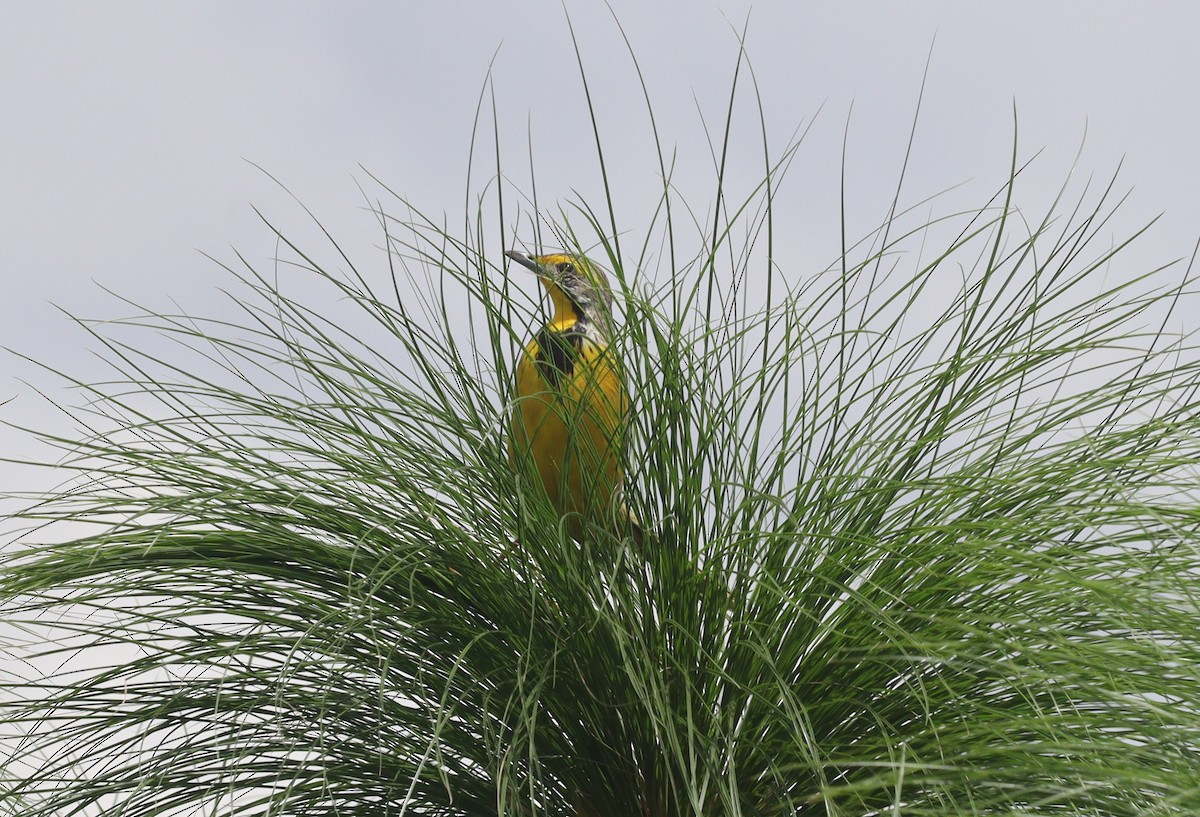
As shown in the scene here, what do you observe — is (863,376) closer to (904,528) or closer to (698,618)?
(904,528)

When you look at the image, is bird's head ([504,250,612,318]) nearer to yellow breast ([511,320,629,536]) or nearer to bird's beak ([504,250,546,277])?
bird's beak ([504,250,546,277])

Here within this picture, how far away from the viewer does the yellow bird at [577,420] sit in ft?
6.08

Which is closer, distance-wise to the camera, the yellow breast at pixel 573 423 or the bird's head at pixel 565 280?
the yellow breast at pixel 573 423

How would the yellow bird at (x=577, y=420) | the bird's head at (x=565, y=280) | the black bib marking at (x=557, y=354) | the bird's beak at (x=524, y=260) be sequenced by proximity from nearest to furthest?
the yellow bird at (x=577, y=420)
the black bib marking at (x=557, y=354)
the bird's head at (x=565, y=280)
the bird's beak at (x=524, y=260)

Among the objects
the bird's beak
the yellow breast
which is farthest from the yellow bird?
the bird's beak

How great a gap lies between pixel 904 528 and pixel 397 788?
2.80ft

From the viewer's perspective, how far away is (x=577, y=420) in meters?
1.87

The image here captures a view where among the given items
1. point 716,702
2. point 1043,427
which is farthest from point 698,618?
point 1043,427

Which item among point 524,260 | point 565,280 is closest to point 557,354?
point 565,280

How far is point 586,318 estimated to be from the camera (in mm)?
2459

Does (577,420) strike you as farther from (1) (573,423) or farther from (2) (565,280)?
(2) (565,280)

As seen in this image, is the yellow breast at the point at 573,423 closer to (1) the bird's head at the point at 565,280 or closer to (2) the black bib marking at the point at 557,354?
(2) the black bib marking at the point at 557,354

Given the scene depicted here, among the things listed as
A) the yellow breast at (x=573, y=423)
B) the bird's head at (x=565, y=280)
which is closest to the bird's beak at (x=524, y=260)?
the bird's head at (x=565, y=280)

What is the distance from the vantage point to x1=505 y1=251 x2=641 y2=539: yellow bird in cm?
185
